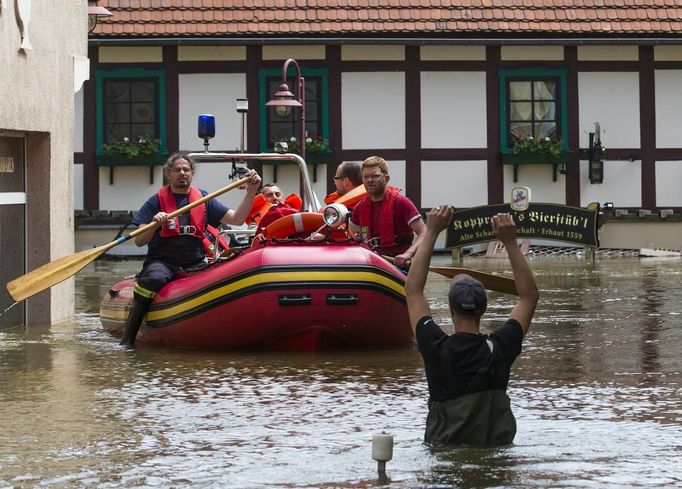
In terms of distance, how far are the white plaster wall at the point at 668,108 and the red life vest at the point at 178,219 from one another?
1771 cm

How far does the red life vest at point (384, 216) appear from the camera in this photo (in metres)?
13.3

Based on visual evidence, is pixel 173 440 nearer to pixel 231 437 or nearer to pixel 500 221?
pixel 231 437

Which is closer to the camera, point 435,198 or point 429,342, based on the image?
point 429,342

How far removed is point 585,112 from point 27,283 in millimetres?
18148

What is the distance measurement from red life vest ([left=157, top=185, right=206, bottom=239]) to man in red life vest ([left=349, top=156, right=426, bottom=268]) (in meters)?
1.22

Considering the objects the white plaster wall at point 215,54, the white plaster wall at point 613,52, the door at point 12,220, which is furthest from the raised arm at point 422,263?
the white plaster wall at point 613,52

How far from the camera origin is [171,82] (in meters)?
29.6

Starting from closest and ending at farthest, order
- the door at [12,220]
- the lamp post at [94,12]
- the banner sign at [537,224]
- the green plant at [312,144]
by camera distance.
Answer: the door at [12,220] < the lamp post at [94,12] < the banner sign at [537,224] < the green plant at [312,144]

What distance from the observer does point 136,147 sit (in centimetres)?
2927

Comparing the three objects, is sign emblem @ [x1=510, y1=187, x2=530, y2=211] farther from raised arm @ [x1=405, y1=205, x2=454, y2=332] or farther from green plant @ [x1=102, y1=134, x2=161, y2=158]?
raised arm @ [x1=405, y1=205, x2=454, y2=332]

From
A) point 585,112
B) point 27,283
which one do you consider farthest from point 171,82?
point 27,283

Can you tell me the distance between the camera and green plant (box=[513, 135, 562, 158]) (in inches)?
1158

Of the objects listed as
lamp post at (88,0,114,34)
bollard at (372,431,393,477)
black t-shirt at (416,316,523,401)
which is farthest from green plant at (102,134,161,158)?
bollard at (372,431,393,477)

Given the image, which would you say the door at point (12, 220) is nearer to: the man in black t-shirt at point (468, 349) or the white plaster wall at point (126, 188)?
the man in black t-shirt at point (468, 349)
